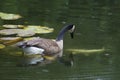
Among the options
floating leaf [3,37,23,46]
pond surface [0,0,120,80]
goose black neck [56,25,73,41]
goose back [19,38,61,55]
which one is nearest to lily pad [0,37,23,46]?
floating leaf [3,37,23,46]

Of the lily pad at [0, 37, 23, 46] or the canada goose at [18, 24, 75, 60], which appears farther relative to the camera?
the lily pad at [0, 37, 23, 46]

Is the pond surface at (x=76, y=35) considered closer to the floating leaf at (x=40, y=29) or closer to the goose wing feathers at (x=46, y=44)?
the floating leaf at (x=40, y=29)

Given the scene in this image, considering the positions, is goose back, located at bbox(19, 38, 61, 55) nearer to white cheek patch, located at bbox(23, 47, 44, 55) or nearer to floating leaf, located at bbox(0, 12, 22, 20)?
white cheek patch, located at bbox(23, 47, 44, 55)

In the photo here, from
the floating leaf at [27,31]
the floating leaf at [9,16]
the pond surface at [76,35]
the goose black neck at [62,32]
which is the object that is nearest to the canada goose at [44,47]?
the goose black neck at [62,32]

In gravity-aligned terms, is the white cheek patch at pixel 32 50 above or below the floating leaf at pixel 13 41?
below

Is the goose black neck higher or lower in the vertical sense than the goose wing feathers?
higher

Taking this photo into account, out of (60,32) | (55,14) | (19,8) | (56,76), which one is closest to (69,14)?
(55,14)

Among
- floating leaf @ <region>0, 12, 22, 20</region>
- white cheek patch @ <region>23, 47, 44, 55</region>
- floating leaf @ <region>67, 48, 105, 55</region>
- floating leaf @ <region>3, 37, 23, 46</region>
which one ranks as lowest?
floating leaf @ <region>67, 48, 105, 55</region>

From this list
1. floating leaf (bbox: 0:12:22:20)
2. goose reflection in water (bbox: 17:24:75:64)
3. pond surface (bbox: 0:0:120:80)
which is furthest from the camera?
floating leaf (bbox: 0:12:22:20)

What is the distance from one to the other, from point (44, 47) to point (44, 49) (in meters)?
0.04

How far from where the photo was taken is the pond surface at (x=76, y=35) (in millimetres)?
8469

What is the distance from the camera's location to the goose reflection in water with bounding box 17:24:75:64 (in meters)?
9.44

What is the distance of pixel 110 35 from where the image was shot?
11.0m

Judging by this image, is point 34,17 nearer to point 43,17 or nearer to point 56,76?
point 43,17
